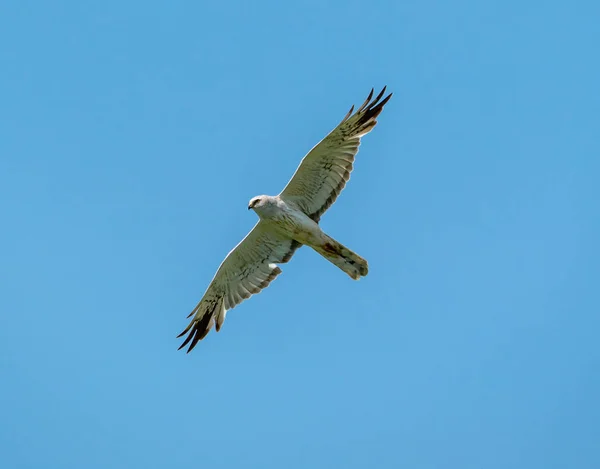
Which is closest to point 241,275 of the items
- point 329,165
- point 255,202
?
point 255,202

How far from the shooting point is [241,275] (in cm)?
1568

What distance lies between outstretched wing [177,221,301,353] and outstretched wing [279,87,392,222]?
2.52ft

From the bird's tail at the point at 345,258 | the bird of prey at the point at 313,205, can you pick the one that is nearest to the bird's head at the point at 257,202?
the bird of prey at the point at 313,205

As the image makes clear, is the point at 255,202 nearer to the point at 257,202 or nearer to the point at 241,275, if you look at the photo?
the point at 257,202

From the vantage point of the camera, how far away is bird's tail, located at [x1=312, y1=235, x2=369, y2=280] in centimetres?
1428

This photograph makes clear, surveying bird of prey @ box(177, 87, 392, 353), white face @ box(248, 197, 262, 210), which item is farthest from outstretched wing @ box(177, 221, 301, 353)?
white face @ box(248, 197, 262, 210)

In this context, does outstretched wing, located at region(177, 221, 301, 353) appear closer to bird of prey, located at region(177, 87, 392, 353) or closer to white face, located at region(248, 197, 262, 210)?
bird of prey, located at region(177, 87, 392, 353)

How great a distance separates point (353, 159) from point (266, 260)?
2.34 metres

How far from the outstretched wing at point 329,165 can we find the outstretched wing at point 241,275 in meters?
0.77

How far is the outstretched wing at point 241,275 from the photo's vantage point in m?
15.2

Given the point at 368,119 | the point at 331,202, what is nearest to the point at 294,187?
the point at 331,202

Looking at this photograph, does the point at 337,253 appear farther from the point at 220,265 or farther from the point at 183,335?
the point at 183,335

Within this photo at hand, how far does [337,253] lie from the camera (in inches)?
565

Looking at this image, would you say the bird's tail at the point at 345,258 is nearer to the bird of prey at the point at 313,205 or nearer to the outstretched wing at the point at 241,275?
the bird of prey at the point at 313,205
